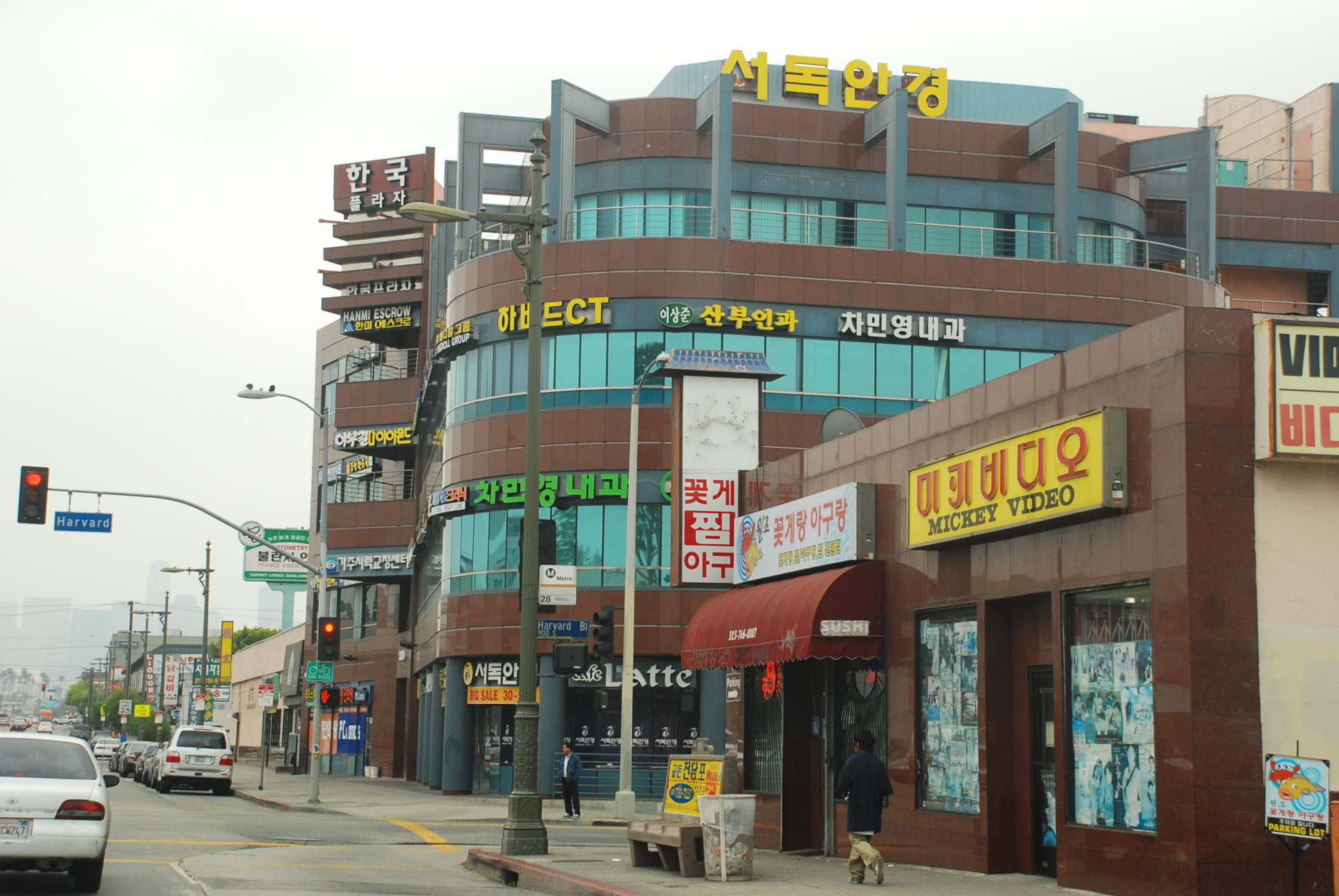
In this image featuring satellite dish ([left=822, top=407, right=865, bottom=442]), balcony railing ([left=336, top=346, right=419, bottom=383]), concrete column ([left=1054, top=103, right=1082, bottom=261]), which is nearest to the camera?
satellite dish ([left=822, top=407, right=865, bottom=442])

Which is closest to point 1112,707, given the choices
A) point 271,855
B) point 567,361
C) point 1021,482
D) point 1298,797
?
point 1298,797

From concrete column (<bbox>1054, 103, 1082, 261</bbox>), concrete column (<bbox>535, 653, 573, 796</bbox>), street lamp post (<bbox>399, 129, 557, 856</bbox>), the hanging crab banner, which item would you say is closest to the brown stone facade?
the hanging crab banner

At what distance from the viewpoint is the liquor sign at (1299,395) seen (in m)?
13.1

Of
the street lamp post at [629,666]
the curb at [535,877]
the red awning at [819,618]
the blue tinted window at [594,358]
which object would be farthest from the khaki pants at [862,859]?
the blue tinted window at [594,358]

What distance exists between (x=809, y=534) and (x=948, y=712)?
4.23 meters

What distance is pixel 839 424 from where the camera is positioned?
82.0ft

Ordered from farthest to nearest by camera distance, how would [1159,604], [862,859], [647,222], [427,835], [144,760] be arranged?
[144,760]
[647,222]
[427,835]
[862,859]
[1159,604]

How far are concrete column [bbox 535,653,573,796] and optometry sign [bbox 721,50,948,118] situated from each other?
762 inches

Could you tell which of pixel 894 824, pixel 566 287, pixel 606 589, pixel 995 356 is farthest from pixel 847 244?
pixel 894 824

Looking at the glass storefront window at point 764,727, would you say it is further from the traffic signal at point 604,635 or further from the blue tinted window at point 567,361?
the blue tinted window at point 567,361

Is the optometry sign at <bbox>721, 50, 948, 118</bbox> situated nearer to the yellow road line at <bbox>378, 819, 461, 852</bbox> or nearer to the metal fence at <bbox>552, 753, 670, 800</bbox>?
the metal fence at <bbox>552, 753, 670, 800</bbox>

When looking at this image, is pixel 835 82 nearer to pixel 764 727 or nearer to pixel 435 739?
pixel 435 739

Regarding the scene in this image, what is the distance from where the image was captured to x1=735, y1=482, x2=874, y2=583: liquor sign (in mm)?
19578

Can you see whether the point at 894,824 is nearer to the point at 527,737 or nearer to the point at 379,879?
the point at 527,737
